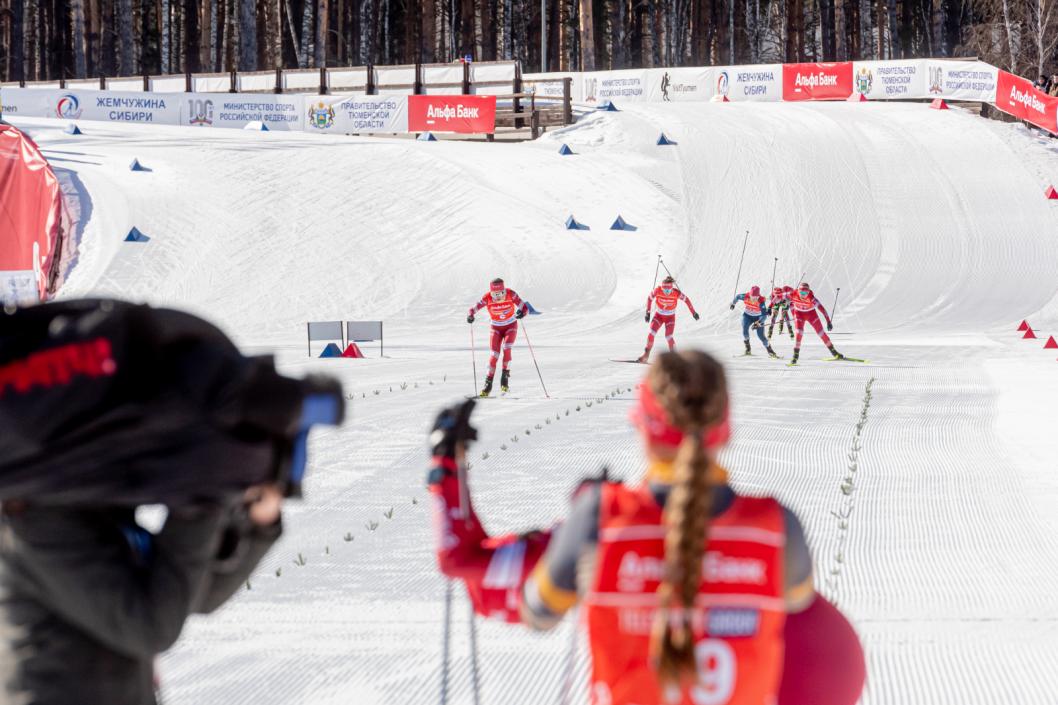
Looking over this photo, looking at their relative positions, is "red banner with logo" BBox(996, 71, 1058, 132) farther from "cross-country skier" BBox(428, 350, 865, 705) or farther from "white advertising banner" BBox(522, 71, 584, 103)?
"cross-country skier" BBox(428, 350, 865, 705)

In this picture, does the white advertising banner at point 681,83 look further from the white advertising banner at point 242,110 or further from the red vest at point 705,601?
the red vest at point 705,601

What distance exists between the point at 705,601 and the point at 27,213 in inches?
444

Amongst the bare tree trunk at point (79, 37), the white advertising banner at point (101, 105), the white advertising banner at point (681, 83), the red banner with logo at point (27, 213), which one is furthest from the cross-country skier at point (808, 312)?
the bare tree trunk at point (79, 37)

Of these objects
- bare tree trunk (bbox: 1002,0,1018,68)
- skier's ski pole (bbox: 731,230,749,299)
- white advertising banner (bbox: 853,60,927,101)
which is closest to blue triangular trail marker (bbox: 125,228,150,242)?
skier's ski pole (bbox: 731,230,749,299)

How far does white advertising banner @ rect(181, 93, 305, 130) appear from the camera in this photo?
36938 millimetres

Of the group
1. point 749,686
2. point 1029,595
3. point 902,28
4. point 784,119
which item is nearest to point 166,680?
point 749,686

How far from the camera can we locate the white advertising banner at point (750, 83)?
40.0 metres

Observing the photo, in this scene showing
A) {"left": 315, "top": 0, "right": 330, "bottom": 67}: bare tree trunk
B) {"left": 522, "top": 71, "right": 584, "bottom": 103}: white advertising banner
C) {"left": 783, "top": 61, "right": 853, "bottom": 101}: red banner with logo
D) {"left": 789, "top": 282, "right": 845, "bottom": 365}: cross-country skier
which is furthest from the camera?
{"left": 315, "top": 0, "right": 330, "bottom": 67}: bare tree trunk

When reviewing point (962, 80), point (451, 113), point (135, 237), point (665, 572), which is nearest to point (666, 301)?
point (135, 237)

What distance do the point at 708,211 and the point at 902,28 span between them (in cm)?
4644

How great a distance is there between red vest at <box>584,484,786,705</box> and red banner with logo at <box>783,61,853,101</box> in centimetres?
3917

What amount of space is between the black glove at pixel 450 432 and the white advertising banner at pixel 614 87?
38.1 metres

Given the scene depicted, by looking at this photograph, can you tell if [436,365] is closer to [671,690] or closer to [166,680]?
[166,680]

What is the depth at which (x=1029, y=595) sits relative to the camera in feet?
19.5
